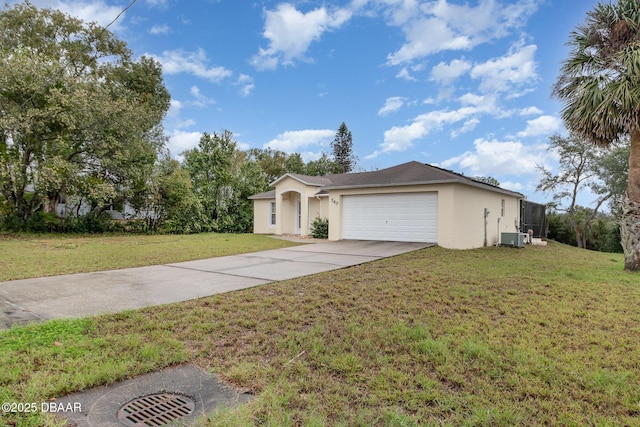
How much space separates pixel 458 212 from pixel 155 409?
37.9 ft

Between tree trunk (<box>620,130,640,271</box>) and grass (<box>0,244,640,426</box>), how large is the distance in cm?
422

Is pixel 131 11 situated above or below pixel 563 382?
above

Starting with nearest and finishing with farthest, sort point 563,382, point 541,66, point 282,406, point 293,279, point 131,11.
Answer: point 282,406
point 563,382
point 293,279
point 131,11
point 541,66

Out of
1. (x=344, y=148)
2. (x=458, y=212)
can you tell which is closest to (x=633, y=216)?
(x=458, y=212)

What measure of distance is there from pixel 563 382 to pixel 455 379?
96cm

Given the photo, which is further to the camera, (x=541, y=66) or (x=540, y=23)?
(x=541, y=66)

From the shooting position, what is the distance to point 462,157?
20.8m

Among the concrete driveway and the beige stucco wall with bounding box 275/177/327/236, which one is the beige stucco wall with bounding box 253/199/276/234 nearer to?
the beige stucco wall with bounding box 275/177/327/236

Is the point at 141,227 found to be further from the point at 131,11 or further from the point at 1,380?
the point at 1,380

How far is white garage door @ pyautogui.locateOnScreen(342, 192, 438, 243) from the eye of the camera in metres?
12.9

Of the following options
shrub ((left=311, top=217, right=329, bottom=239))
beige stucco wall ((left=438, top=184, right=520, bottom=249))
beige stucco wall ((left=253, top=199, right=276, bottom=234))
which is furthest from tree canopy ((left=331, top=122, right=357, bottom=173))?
beige stucco wall ((left=438, top=184, right=520, bottom=249))

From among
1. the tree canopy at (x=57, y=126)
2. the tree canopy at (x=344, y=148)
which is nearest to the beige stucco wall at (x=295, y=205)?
the tree canopy at (x=57, y=126)

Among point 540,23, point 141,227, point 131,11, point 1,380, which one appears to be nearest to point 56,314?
point 1,380

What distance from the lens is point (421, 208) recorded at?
42.7 ft
